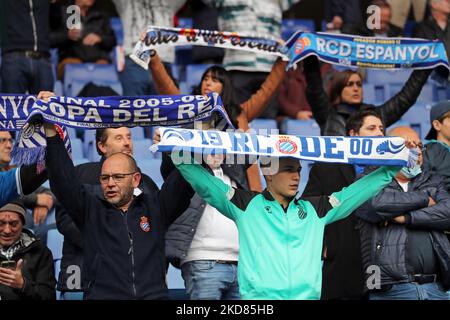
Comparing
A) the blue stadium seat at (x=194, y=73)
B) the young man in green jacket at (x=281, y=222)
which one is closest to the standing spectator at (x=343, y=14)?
the blue stadium seat at (x=194, y=73)

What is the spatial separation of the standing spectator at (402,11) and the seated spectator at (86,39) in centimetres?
272

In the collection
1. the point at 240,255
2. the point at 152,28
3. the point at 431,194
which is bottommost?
the point at 240,255

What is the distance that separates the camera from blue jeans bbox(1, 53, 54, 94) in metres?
9.23

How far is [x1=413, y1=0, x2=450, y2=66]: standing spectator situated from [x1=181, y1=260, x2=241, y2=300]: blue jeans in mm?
4906

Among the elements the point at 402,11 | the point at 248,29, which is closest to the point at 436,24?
the point at 402,11

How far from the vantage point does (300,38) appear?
8.38m

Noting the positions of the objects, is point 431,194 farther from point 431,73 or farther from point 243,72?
point 243,72

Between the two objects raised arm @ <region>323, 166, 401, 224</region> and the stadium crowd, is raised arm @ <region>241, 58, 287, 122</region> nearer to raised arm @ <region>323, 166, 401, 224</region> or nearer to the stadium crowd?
the stadium crowd

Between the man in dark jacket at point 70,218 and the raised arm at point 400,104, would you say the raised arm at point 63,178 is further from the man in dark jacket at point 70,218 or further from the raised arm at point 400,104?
the raised arm at point 400,104

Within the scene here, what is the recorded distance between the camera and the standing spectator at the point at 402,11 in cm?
1155

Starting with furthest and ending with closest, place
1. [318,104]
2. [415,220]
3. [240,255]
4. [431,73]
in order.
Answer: [431,73] → [318,104] → [415,220] → [240,255]

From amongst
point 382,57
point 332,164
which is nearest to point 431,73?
point 382,57

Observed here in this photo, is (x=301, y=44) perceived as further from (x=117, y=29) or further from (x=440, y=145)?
(x=117, y=29)

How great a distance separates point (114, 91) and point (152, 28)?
48.3 inches
